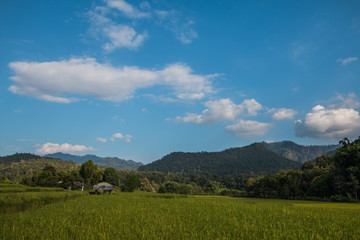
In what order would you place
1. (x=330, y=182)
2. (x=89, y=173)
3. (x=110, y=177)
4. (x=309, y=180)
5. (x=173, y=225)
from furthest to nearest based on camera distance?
(x=110, y=177), (x=89, y=173), (x=309, y=180), (x=330, y=182), (x=173, y=225)

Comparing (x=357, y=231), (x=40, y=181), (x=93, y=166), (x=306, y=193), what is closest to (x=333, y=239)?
(x=357, y=231)

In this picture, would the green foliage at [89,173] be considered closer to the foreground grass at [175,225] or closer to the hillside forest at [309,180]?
the hillside forest at [309,180]

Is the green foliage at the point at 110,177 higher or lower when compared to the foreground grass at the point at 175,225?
lower

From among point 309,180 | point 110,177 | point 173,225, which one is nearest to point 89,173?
point 110,177

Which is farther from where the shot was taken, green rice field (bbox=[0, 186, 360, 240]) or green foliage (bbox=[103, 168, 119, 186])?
green foliage (bbox=[103, 168, 119, 186])

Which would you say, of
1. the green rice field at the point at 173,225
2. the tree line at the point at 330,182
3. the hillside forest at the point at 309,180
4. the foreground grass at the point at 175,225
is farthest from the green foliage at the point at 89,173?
the foreground grass at the point at 175,225

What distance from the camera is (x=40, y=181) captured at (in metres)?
57.2

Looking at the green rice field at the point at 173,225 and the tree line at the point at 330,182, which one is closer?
the green rice field at the point at 173,225

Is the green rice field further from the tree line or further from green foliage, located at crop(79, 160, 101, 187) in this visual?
green foliage, located at crop(79, 160, 101, 187)

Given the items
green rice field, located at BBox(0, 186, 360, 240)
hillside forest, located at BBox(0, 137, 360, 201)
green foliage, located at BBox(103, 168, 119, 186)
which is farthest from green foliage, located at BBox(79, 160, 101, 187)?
green rice field, located at BBox(0, 186, 360, 240)

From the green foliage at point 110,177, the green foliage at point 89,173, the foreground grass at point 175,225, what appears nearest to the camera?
the foreground grass at point 175,225

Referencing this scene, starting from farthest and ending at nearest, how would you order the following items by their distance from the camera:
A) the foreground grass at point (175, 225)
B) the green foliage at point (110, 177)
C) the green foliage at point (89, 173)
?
1. the green foliage at point (110, 177)
2. the green foliage at point (89, 173)
3. the foreground grass at point (175, 225)

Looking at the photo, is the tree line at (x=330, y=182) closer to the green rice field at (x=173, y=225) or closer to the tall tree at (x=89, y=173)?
the green rice field at (x=173, y=225)

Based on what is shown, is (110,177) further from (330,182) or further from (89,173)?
(330,182)
